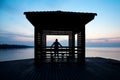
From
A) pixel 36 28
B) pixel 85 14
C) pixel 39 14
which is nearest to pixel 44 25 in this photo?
pixel 36 28

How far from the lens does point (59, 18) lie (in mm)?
8914

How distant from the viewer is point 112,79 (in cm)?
530

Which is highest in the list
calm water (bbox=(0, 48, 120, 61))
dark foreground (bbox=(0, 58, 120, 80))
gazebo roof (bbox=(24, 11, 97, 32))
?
gazebo roof (bbox=(24, 11, 97, 32))

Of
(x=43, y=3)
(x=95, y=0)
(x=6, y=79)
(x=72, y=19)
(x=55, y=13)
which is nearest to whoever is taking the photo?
(x=6, y=79)

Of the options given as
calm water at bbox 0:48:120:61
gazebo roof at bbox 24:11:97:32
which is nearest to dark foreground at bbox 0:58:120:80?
gazebo roof at bbox 24:11:97:32

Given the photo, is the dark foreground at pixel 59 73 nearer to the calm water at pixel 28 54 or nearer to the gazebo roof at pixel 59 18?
the gazebo roof at pixel 59 18

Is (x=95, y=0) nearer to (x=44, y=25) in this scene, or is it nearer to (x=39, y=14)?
(x=44, y=25)

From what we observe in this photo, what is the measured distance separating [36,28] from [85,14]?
3308 millimetres

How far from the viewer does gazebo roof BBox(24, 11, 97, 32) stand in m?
8.42

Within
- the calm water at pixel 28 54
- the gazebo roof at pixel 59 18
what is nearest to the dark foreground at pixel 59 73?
the gazebo roof at pixel 59 18

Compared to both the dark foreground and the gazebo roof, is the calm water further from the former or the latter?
the dark foreground

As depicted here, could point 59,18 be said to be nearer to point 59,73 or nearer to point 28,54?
point 59,73

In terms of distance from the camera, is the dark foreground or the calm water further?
the calm water

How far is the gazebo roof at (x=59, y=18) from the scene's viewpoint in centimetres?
842
